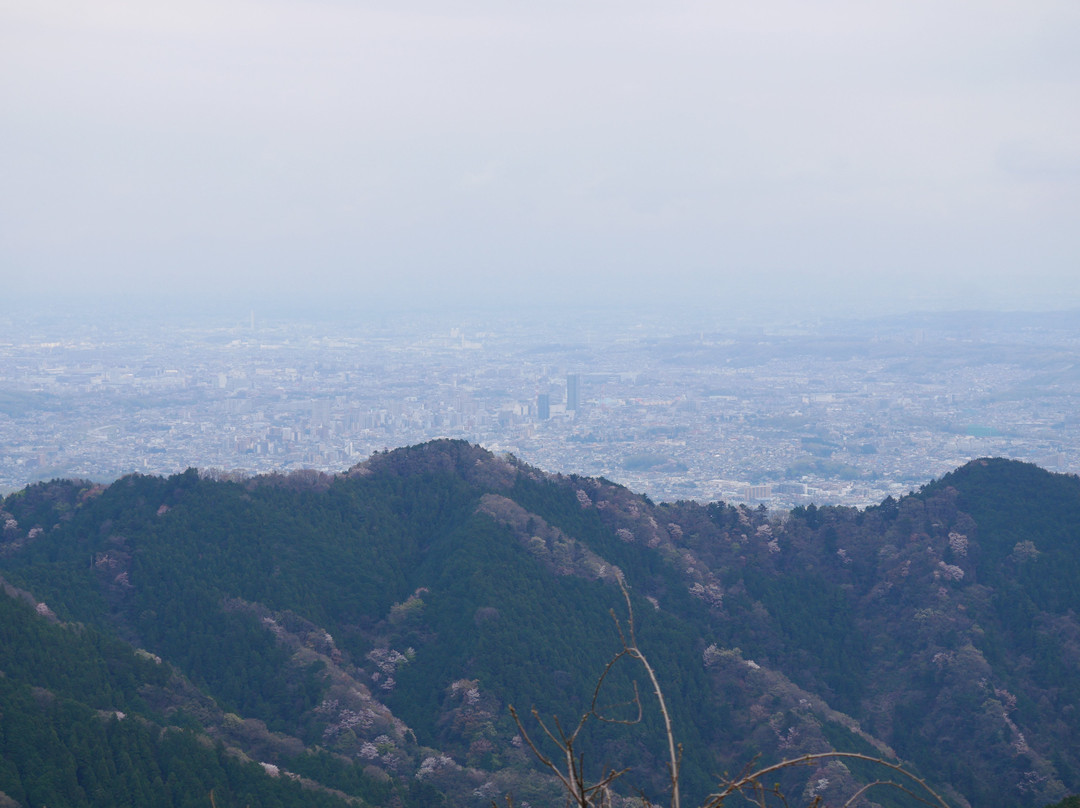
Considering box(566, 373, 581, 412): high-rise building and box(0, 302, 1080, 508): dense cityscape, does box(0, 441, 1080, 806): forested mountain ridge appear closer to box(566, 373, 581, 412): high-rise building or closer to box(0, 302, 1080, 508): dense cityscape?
box(0, 302, 1080, 508): dense cityscape

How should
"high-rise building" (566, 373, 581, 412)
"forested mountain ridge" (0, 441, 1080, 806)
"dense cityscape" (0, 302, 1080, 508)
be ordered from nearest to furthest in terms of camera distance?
"forested mountain ridge" (0, 441, 1080, 806), "dense cityscape" (0, 302, 1080, 508), "high-rise building" (566, 373, 581, 412)

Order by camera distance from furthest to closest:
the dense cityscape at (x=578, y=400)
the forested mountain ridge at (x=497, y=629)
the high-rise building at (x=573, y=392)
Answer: the high-rise building at (x=573, y=392) < the dense cityscape at (x=578, y=400) < the forested mountain ridge at (x=497, y=629)

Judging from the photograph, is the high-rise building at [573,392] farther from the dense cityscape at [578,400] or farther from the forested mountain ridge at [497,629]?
the forested mountain ridge at [497,629]

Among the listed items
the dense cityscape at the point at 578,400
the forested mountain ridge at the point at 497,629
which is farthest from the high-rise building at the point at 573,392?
the forested mountain ridge at the point at 497,629

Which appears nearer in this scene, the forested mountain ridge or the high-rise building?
the forested mountain ridge

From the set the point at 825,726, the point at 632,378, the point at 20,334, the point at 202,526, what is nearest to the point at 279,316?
the point at 20,334

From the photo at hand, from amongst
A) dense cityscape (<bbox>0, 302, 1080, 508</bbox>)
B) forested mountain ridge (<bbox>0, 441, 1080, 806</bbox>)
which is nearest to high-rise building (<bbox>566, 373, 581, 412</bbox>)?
dense cityscape (<bbox>0, 302, 1080, 508</bbox>)

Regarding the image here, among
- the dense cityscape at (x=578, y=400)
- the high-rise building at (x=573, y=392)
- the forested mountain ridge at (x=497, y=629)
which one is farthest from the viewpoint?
the high-rise building at (x=573, y=392)
